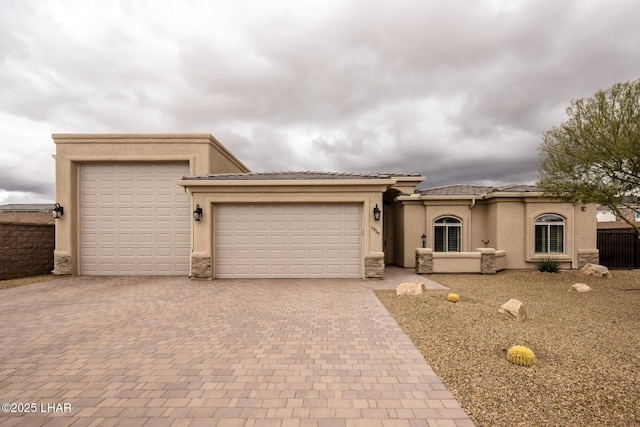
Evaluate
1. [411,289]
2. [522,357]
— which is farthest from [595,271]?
[522,357]

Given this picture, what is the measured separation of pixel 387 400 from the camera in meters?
3.29

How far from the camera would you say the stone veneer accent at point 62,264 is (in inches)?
449

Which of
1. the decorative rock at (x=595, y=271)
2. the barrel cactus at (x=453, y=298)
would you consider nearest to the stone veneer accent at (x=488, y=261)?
the decorative rock at (x=595, y=271)

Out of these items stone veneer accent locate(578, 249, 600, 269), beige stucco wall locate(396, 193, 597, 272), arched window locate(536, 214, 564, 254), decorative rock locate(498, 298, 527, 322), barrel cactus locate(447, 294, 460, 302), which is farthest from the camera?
arched window locate(536, 214, 564, 254)

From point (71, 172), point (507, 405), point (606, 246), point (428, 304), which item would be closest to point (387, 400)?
point (507, 405)

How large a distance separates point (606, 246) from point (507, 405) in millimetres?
15576

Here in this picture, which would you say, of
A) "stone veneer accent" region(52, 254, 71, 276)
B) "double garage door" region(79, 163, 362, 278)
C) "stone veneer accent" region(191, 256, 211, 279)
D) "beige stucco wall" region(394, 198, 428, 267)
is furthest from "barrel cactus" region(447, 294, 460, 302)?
"stone veneer accent" region(52, 254, 71, 276)

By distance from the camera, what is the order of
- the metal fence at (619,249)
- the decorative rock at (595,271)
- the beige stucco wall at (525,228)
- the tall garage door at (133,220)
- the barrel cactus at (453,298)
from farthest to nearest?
the metal fence at (619,249)
the beige stucco wall at (525,228)
the tall garage door at (133,220)
the decorative rock at (595,271)
the barrel cactus at (453,298)

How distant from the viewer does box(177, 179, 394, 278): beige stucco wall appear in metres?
10.4

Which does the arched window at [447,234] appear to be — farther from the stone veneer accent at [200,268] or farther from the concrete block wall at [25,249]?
the concrete block wall at [25,249]

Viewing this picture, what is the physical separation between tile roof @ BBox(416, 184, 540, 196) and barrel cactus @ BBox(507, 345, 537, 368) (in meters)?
10.8

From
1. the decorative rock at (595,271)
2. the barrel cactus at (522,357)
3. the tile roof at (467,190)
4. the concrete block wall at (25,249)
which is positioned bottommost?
the decorative rock at (595,271)

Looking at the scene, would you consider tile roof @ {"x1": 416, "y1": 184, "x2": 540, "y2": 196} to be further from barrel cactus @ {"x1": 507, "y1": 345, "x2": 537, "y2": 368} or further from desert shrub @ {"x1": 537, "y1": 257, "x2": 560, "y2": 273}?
barrel cactus @ {"x1": 507, "y1": 345, "x2": 537, "y2": 368}

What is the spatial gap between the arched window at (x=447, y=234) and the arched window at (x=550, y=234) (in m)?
3.34
